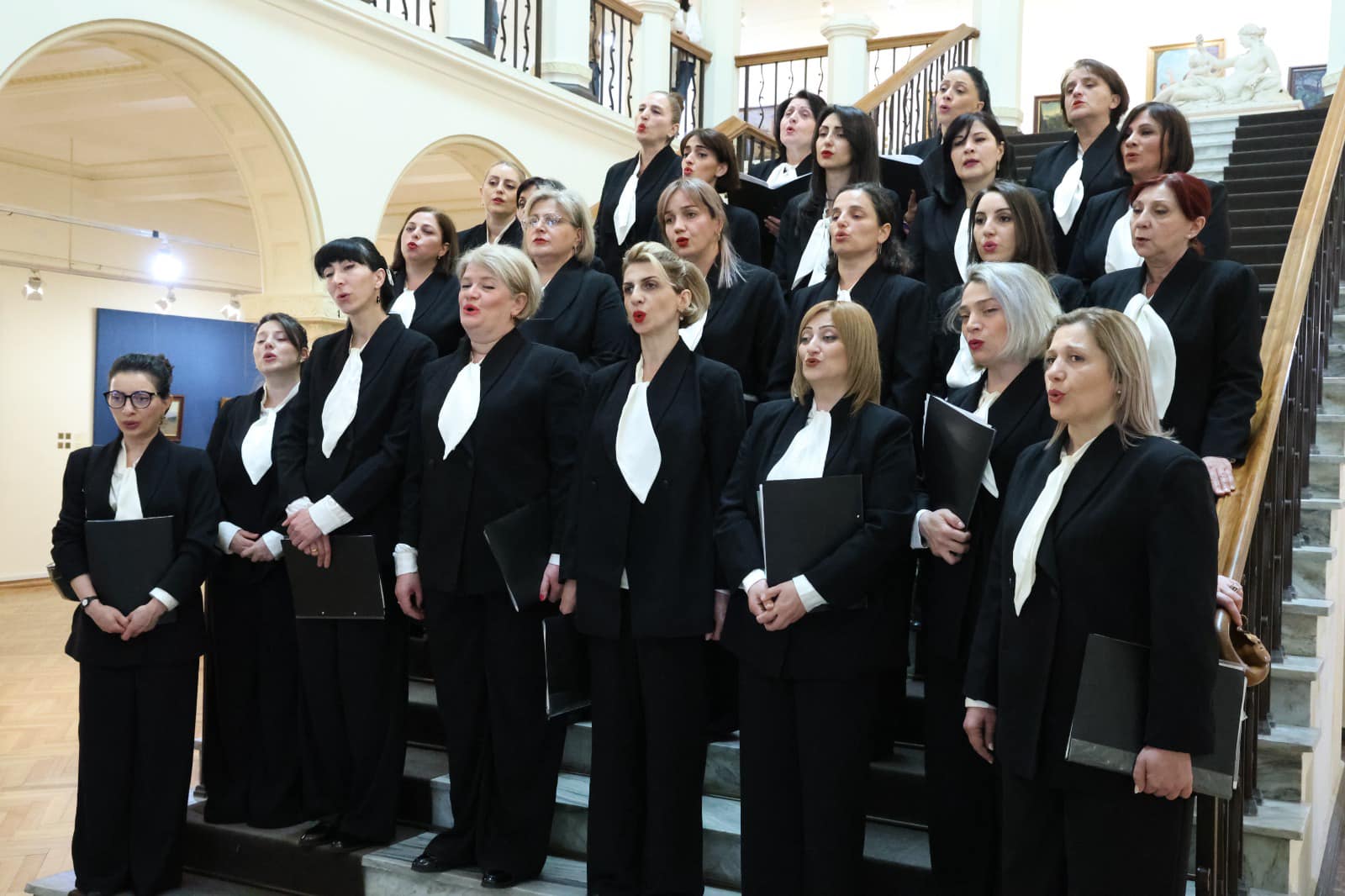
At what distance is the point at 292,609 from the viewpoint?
357 centimetres

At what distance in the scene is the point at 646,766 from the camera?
9.32 feet

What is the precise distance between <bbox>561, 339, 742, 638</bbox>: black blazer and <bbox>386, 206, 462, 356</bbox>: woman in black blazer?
1.07m

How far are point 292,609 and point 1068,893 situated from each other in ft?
7.75

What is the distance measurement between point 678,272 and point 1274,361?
142 cm

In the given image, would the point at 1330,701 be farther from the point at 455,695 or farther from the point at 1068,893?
the point at 455,695

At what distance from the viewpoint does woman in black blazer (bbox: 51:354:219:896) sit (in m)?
3.32

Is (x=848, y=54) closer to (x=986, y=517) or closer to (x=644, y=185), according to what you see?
(x=644, y=185)

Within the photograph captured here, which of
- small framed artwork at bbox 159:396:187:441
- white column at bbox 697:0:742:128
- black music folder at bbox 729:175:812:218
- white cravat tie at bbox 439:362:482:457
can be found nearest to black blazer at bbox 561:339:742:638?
white cravat tie at bbox 439:362:482:457

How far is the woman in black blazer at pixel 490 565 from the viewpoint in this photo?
3021mm

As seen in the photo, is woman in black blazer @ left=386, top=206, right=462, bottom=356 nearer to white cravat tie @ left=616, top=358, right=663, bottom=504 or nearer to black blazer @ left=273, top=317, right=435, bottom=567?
black blazer @ left=273, top=317, right=435, bottom=567

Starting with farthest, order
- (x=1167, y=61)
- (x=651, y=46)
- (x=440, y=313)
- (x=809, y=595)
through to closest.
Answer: (x=1167, y=61), (x=651, y=46), (x=440, y=313), (x=809, y=595)

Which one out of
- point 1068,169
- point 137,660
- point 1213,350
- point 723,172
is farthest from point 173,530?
point 1068,169

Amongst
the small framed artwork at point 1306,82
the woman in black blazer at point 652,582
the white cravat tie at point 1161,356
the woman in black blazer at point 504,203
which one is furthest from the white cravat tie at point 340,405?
the small framed artwork at point 1306,82

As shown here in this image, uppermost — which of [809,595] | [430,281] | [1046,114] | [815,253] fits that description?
A: [1046,114]
